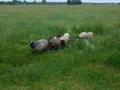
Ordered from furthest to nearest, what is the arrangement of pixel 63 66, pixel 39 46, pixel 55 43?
pixel 55 43 → pixel 39 46 → pixel 63 66

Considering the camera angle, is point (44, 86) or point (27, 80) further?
point (27, 80)

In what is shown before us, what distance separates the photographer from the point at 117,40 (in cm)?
876

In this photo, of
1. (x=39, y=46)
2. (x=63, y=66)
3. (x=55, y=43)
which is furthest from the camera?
(x=55, y=43)

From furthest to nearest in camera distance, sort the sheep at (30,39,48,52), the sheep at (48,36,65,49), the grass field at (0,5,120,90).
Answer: the sheep at (48,36,65,49), the sheep at (30,39,48,52), the grass field at (0,5,120,90)

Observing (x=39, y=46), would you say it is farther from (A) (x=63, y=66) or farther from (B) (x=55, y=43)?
(A) (x=63, y=66)

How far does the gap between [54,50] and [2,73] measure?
7.05 feet

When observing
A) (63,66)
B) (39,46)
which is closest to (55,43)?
(39,46)

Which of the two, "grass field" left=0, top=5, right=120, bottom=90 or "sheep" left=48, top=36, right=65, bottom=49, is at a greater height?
"sheep" left=48, top=36, right=65, bottom=49

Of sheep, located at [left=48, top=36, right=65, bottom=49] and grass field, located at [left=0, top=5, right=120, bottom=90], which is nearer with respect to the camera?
grass field, located at [left=0, top=5, right=120, bottom=90]

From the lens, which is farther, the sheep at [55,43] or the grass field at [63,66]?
the sheep at [55,43]

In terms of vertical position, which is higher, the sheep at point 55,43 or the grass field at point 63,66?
the sheep at point 55,43

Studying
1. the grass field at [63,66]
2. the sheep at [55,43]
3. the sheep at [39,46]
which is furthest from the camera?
the sheep at [55,43]

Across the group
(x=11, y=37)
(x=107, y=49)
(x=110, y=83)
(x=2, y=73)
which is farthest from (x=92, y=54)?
(x=11, y=37)

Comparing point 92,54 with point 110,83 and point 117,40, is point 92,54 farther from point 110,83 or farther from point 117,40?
point 110,83
